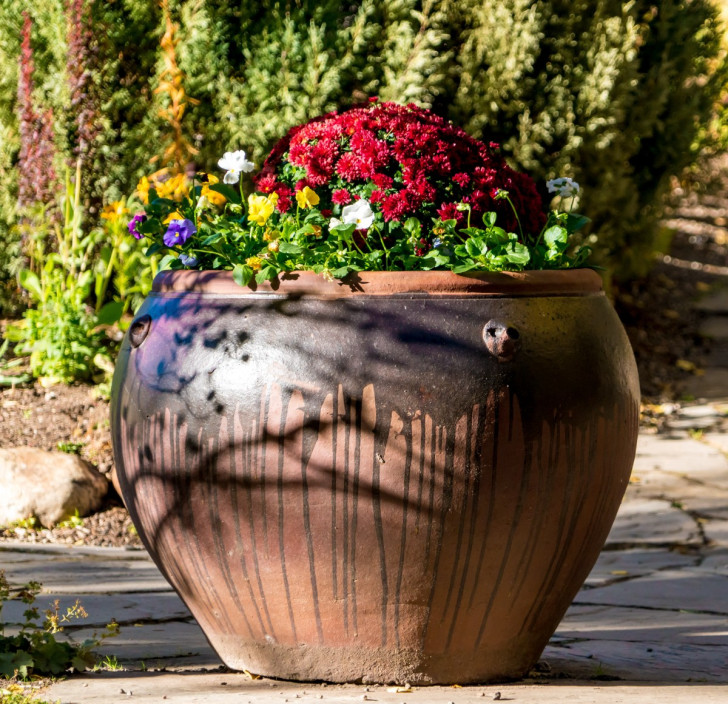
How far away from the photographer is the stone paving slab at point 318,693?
86.8 inches

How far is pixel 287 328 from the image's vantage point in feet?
7.29

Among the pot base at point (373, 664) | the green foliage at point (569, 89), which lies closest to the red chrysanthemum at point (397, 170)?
the pot base at point (373, 664)

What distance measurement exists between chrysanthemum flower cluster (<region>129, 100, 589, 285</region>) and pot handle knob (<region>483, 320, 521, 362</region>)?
156 mm

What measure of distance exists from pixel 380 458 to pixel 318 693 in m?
0.55

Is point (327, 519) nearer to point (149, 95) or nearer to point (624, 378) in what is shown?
point (624, 378)

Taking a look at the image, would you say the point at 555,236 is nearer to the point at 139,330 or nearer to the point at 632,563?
the point at 139,330

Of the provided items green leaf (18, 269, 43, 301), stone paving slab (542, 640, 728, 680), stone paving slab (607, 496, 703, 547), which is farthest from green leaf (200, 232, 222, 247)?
green leaf (18, 269, 43, 301)

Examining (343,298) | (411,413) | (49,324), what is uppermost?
(343,298)

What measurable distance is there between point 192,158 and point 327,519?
12.6 ft

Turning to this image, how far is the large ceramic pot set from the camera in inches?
85.3

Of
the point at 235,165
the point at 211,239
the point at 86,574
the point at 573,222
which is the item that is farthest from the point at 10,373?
the point at 573,222

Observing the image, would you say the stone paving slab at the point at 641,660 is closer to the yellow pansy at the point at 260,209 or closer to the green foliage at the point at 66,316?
the yellow pansy at the point at 260,209

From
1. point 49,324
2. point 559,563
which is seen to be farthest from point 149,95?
point 559,563

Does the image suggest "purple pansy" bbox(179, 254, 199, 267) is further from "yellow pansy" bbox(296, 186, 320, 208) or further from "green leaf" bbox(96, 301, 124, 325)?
"green leaf" bbox(96, 301, 124, 325)
